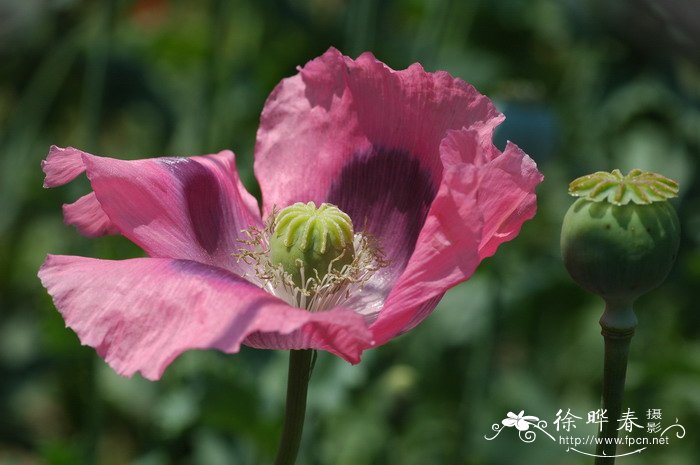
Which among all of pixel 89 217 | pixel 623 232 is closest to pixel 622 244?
pixel 623 232

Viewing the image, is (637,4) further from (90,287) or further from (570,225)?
(90,287)

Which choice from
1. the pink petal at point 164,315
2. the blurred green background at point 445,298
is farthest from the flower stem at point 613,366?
the blurred green background at point 445,298

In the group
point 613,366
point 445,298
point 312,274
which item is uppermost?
point 613,366

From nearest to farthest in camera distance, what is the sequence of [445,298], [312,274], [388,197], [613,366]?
[613,366] < [312,274] < [388,197] < [445,298]

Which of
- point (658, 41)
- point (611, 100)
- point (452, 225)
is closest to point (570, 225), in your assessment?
point (452, 225)

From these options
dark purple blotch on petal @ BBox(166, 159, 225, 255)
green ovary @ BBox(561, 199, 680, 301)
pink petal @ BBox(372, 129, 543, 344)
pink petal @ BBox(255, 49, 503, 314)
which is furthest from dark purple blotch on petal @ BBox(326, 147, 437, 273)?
green ovary @ BBox(561, 199, 680, 301)

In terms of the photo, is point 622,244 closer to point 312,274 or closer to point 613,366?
point 613,366

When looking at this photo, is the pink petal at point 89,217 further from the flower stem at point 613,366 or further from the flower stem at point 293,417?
the flower stem at point 613,366
